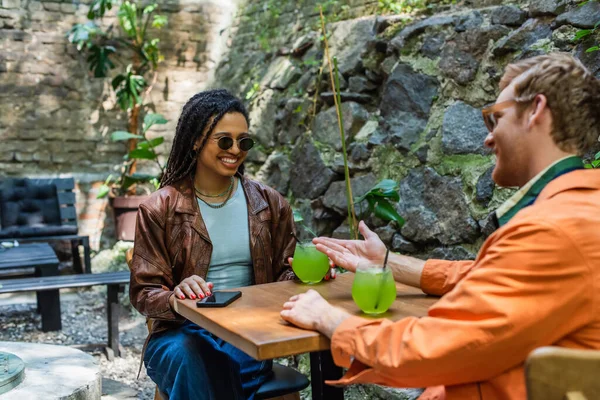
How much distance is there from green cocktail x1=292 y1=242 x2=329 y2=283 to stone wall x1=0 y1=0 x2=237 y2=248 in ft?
17.6

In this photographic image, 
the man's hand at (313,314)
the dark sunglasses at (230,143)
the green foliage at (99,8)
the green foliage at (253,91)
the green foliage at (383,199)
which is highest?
the green foliage at (99,8)

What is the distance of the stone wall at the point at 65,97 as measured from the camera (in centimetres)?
671

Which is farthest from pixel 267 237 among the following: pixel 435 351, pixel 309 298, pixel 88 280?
pixel 88 280

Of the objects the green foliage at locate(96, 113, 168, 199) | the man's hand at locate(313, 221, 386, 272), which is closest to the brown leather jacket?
the man's hand at locate(313, 221, 386, 272)

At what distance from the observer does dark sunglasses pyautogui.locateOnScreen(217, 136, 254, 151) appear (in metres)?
2.25

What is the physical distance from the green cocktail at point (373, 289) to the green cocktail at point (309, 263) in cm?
35

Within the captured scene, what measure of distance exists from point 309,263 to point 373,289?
1.38 feet

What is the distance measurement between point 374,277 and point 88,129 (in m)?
6.02

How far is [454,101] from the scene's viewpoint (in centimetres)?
368

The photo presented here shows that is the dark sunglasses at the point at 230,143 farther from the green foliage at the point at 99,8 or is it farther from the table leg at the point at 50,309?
the green foliage at the point at 99,8

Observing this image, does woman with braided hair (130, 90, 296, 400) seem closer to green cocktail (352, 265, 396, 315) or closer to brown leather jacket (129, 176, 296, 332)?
brown leather jacket (129, 176, 296, 332)

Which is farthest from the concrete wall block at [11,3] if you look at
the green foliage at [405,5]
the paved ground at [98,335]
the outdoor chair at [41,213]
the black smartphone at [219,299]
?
the black smartphone at [219,299]

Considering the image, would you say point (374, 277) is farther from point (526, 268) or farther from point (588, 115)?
point (588, 115)

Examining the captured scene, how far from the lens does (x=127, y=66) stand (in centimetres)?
716
